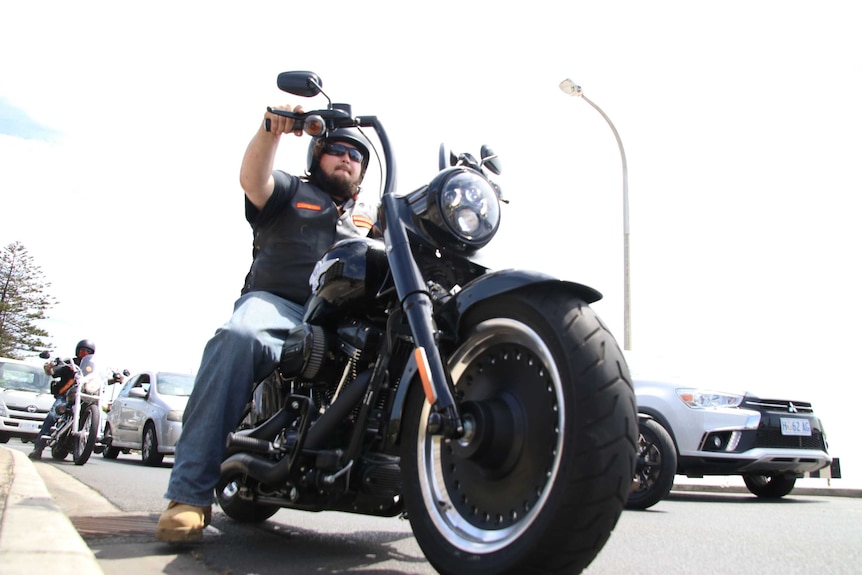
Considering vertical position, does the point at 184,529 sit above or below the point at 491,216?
below

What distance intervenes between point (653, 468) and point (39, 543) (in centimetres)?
525

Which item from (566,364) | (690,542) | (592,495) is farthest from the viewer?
(690,542)

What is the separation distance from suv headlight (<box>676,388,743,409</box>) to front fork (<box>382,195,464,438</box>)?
5.41 meters

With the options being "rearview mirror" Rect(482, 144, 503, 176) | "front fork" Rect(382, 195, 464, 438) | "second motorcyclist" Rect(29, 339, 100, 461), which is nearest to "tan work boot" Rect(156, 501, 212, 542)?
"front fork" Rect(382, 195, 464, 438)

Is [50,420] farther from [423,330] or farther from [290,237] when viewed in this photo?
[423,330]

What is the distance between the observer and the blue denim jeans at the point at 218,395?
3.07 meters

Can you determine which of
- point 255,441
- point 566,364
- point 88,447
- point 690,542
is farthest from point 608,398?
point 88,447

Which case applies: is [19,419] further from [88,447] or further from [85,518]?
[85,518]

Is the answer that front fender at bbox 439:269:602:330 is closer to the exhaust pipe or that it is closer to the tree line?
the exhaust pipe

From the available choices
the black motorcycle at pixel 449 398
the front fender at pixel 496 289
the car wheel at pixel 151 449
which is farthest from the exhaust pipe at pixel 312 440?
the car wheel at pixel 151 449

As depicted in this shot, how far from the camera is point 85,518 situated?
382 cm

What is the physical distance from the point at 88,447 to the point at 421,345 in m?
10.4

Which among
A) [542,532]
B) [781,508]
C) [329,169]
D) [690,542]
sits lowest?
[781,508]

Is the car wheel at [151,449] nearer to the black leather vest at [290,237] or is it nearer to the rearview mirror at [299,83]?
the black leather vest at [290,237]
